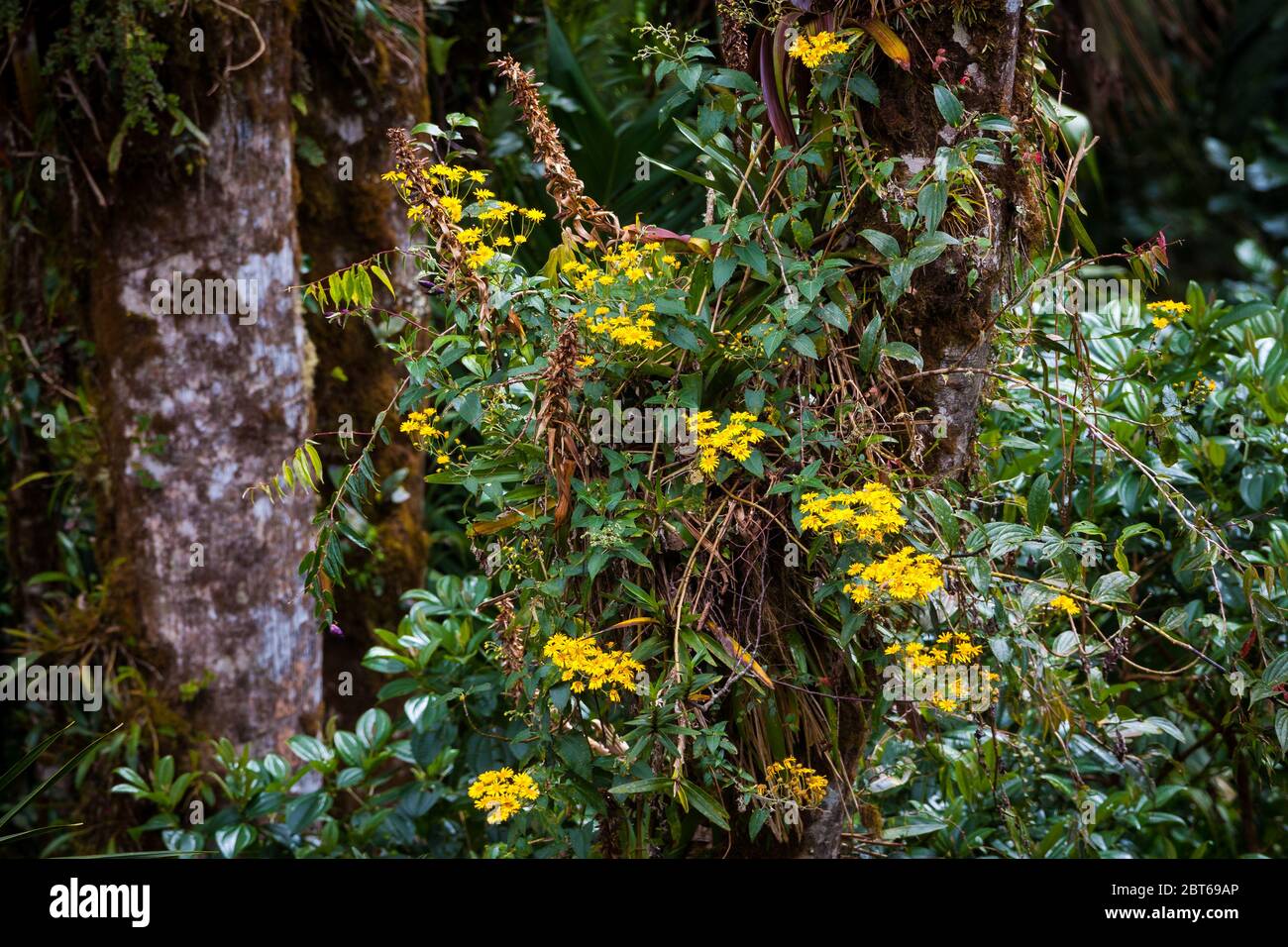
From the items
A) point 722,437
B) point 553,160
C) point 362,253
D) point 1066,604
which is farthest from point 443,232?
point 362,253

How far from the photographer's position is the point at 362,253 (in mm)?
3162

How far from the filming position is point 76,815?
2.69 meters

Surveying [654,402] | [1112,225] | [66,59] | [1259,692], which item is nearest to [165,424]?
[66,59]

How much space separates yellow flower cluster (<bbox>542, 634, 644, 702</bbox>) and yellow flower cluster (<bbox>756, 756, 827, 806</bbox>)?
24cm

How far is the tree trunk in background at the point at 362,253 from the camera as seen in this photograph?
119 inches

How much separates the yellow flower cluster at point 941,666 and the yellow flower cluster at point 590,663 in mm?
337

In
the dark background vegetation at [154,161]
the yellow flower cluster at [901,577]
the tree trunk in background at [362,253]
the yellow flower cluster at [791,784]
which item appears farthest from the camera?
the tree trunk in background at [362,253]

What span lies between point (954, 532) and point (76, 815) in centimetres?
226

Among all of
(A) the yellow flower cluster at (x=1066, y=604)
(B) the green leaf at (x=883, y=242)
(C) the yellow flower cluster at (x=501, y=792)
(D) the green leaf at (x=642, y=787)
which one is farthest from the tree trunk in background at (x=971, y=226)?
(C) the yellow flower cluster at (x=501, y=792)

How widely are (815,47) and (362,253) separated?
203 centimetres

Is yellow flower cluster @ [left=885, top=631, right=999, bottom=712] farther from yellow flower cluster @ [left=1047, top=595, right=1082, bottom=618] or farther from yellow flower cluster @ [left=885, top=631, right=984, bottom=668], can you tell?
Answer: yellow flower cluster @ [left=1047, top=595, right=1082, bottom=618]

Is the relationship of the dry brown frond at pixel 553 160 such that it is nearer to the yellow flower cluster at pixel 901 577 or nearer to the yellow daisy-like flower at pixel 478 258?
the yellow daisy-like flower at pixel 478 258

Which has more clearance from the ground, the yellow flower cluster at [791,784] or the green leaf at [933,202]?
the green leaf at [933,202]

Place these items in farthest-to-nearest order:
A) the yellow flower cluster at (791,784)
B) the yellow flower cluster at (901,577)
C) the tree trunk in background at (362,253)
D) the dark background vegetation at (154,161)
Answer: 1. the tree trunk in background at (362,253)
2. the dark background vegetation at (154,161)
3. the yellow flower cluster at (791,784)
4. the yellow flower cluster at (901,577)
